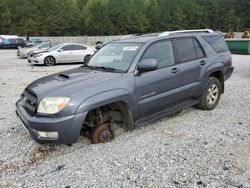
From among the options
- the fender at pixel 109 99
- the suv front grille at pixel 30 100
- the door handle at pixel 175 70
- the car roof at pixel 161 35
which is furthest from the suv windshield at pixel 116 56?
the suv front grille at pixel 30 100

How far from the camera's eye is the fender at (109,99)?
3563 mm

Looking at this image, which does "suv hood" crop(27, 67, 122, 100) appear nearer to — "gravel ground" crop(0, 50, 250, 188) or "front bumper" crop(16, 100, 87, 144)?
"front bumper" crop(16, 100, 87, 144)

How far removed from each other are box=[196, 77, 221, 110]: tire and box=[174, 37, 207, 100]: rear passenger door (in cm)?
32

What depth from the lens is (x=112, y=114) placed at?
4203 mm

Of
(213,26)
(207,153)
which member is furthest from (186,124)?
(213,26)

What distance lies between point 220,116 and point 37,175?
12.0ft

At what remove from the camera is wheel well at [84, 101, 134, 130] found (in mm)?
3936

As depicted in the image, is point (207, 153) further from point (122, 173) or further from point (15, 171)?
point (15, 171)

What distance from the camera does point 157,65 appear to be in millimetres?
4281

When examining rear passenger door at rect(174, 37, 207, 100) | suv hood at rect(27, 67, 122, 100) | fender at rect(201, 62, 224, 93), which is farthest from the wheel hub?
suv hood at rect(27, 67, 122, 100)

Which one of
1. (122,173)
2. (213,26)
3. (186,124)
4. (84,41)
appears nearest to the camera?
(122,173)

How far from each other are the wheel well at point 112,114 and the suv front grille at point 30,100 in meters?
0.76

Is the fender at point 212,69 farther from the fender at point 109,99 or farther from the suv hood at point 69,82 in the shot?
the suv hood at point 69,82

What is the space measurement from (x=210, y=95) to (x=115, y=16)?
64.8 m
